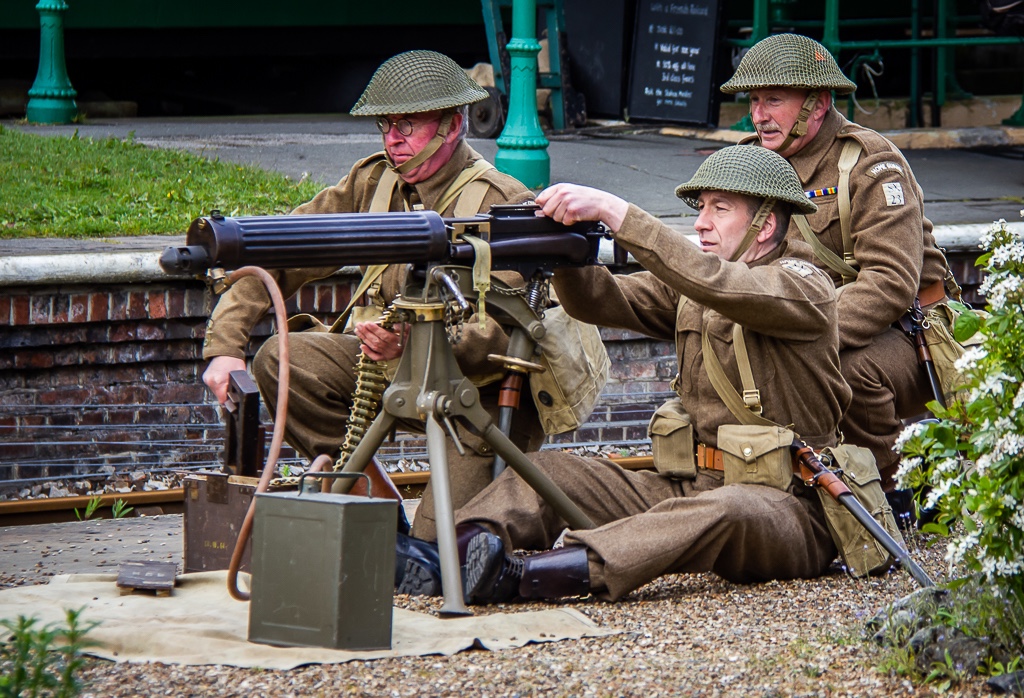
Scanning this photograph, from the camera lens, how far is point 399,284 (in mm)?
5098

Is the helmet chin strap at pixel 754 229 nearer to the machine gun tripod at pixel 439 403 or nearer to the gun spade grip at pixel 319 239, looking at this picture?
the machine gun tripod at pixel 439 403

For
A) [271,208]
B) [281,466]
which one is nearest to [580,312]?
[281,466]

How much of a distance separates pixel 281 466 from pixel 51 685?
3671 millimetres

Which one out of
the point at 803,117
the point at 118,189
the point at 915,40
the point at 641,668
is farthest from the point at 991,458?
the point at 915,40

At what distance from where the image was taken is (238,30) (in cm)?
1299

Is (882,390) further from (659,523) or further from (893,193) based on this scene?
(659,523)

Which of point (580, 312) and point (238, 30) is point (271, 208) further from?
point (238, 30)

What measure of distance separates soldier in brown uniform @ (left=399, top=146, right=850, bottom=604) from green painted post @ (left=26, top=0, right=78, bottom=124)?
23.3 feet

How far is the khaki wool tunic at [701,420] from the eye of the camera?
13.8ft

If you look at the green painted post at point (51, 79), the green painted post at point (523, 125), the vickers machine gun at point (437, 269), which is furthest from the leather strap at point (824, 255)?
the green painted post at point (51, 79)

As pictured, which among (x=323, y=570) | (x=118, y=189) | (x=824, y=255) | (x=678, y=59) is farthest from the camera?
(x=678, y=59)

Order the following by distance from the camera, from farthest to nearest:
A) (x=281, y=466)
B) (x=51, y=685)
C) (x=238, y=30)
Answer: (x=238, y=30)
(x=281, y=466)
(x=51, y=685)

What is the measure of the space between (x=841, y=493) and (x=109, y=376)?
3.54 metres

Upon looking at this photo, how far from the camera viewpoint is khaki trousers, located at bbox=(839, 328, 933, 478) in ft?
16.8
